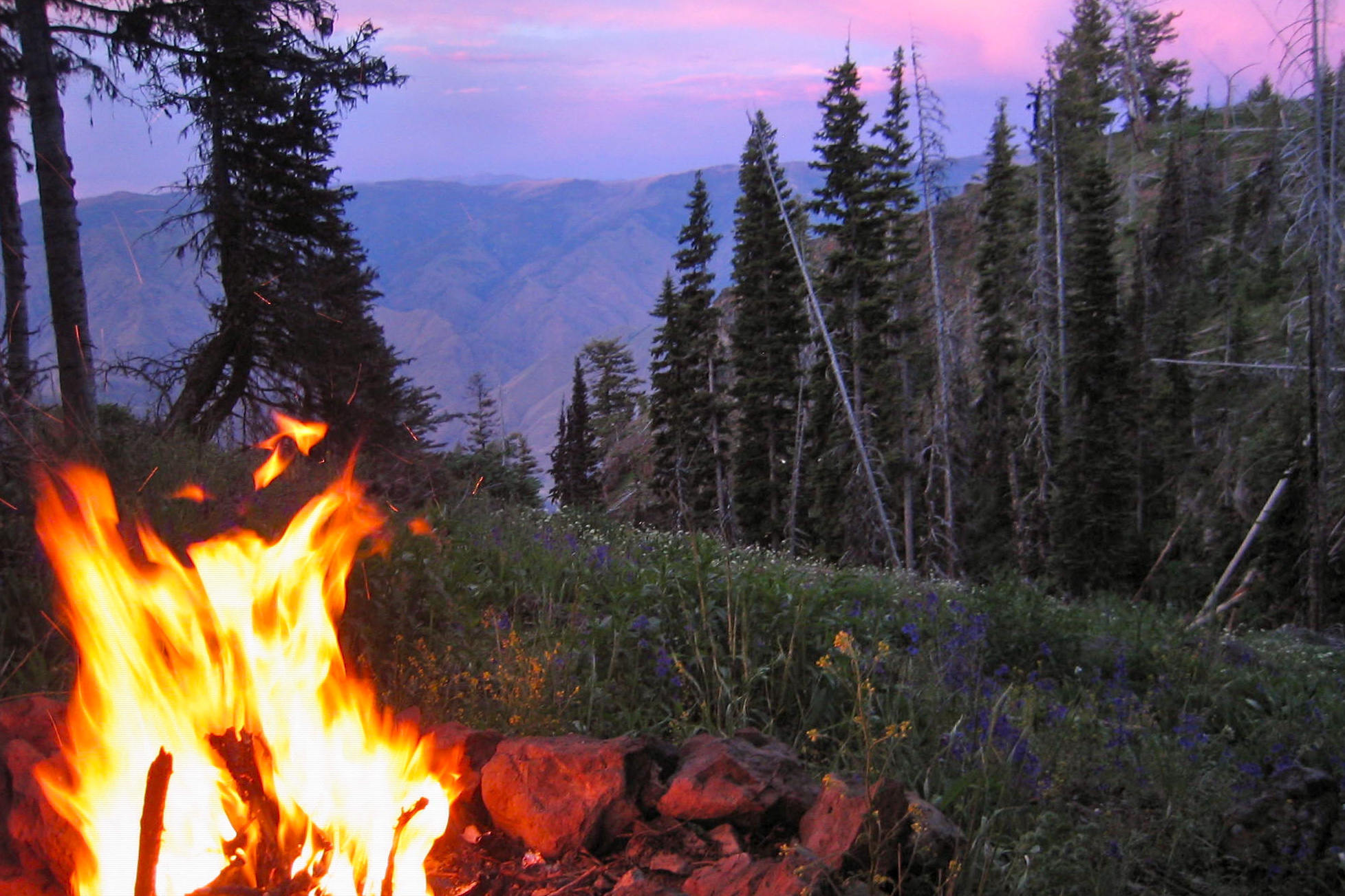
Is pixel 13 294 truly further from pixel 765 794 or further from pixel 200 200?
pixel 765 794

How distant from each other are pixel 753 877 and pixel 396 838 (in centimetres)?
103

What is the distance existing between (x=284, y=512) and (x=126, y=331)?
13365cm

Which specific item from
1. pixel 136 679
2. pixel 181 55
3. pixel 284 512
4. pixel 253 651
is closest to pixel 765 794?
pixel 253 651

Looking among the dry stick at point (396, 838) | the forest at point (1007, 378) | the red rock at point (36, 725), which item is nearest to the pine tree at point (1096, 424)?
the forest at point (1007, 378)

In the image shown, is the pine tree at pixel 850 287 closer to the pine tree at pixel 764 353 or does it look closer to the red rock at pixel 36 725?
the pine tree at pixel 764 353

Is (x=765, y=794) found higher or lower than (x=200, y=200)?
lower

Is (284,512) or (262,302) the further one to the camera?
(262,302)

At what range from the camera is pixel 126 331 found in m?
119

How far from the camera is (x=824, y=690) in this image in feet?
15.1

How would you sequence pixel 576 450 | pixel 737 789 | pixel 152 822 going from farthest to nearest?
pixel 576 450, pixel 737 789, pixel 152 822

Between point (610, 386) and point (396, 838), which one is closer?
point (396, 838)

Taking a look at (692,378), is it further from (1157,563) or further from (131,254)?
(131,254)

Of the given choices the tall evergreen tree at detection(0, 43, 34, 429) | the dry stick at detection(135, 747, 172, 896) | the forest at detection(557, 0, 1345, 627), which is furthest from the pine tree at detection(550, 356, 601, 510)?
the dry stick at detection(135, 747, 172, 896)

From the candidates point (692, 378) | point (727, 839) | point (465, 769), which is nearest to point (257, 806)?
point (465, 769)
